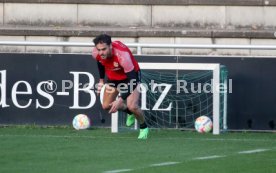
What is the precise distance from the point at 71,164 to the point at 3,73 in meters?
6.50

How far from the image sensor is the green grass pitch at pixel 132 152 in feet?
37.0

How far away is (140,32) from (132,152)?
24.2 feet

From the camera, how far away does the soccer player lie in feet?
49.1

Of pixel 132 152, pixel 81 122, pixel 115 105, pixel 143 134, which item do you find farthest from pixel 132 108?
pixel 132 152

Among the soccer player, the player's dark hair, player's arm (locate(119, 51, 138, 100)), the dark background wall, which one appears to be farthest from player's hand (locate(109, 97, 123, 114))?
the dark background wall

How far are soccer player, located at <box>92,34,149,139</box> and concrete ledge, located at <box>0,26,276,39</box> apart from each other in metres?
4.12

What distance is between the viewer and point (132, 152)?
13.1m

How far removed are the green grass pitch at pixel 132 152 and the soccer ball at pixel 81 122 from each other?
0.40 feet

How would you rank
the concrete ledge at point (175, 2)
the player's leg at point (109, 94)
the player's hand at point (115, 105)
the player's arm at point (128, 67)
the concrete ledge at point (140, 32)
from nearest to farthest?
the player's hand at point (115, 105), the player's arm at point (128, 67), the player's leg at point (109, 94), the concrete ledge at point (140, 32), the concrete ledge at point (175, 2)

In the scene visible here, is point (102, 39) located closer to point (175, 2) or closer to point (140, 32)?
point (140, 32)

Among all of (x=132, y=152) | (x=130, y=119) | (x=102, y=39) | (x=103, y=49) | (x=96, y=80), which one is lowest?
(x=132, y=152)

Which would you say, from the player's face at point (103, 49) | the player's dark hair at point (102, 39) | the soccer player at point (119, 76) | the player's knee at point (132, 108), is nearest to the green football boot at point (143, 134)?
the soccer player at point (119, 76)

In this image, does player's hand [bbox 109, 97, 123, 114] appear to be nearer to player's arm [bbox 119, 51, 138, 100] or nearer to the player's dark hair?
player's arm [bbox 119, 51, 138, 100]

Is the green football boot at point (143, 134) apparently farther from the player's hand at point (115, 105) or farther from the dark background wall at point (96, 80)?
the dark background wall at point (96, 80)
